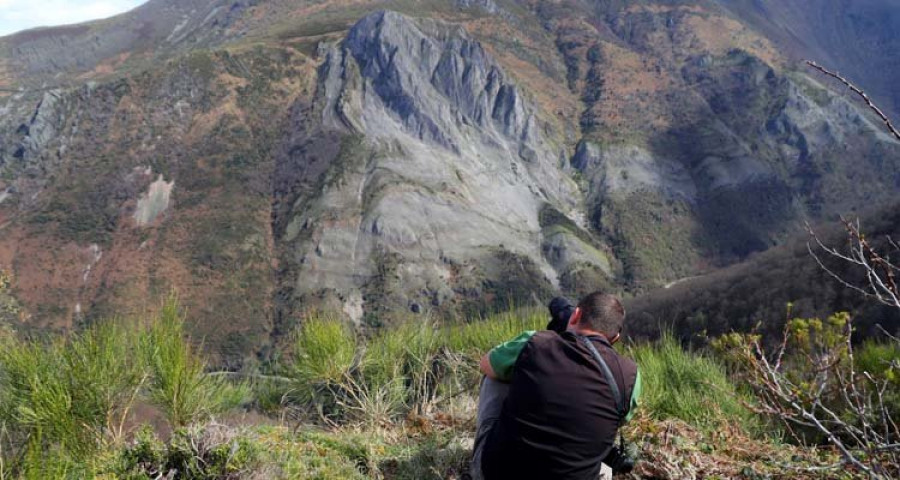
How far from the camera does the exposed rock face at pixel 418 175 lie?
292 ft

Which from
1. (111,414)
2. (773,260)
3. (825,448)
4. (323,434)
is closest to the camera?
(111,414)

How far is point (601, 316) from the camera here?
3.54 meters

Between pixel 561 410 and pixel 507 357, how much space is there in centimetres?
57

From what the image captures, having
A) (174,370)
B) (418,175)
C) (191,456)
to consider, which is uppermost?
(174,370)

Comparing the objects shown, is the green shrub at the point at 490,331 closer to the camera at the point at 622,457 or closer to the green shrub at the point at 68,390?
the camera at the point at 622,457

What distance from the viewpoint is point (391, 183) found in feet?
320

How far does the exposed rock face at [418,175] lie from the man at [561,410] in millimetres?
80698

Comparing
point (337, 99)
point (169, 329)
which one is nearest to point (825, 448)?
point (169, 329)

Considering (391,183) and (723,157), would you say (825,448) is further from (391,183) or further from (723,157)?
(723,157)

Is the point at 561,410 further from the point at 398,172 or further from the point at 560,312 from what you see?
the point at 398,172

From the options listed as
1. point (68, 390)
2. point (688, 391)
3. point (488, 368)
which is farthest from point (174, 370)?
point (688, 391)

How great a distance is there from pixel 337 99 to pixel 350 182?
71.9ft

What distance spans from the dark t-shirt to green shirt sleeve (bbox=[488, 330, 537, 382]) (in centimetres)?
28

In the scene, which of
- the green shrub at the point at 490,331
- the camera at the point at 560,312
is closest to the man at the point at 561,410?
the camera at the point at 560,312
